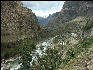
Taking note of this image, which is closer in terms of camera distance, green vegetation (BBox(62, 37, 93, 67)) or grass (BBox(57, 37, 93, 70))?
grass (BBox(57, 37, 93, 70))

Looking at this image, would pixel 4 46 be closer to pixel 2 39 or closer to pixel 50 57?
pixel 2 39

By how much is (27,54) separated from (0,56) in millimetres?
60864

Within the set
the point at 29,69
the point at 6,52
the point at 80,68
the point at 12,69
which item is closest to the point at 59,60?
the point at 29,69

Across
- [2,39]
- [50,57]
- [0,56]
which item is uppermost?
[50,57]

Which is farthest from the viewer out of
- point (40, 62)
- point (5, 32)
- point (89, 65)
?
point (40, 62)

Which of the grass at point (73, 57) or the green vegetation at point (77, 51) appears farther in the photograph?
the green vegetation at point (77, 51)

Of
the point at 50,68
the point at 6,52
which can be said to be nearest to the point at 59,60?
the point at 50,68

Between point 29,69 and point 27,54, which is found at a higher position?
point 27,54

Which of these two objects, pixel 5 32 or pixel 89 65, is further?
pixel 89 65

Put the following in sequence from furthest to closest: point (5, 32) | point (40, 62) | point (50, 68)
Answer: point (40, 62)
point (50, 68)
point (5, 32)

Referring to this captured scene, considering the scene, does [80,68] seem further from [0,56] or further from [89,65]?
[0,56]

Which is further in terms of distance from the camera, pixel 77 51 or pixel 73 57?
pixel 77 51

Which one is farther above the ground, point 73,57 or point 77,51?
point 77,51

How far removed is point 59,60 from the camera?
66812 mm
